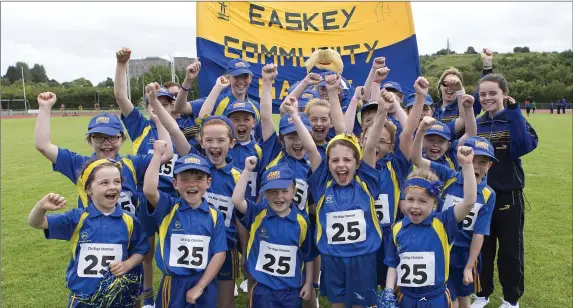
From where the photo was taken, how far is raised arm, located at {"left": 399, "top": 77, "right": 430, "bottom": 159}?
3.61m

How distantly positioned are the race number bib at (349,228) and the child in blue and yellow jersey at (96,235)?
1.58 meters

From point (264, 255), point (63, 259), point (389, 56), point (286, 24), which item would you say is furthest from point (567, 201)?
point (63, 259)

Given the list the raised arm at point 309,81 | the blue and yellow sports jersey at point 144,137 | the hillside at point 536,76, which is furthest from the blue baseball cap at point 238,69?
the hillside at point 536,76

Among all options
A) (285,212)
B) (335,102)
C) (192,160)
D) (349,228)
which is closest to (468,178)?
(349,228)

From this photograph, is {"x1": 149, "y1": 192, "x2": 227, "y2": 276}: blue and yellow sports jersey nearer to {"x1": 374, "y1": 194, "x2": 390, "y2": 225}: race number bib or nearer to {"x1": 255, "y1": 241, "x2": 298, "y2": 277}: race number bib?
{"x1": 255, "y1": 241, "x2": 298, "y2": 277}: race number bib

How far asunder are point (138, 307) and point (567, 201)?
30.4 ft

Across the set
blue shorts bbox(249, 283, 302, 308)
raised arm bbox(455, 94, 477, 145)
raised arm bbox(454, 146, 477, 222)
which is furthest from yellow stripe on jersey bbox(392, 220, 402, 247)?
raised arm bbox(455, 94, 477, 145)

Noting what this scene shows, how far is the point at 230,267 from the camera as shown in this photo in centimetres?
391

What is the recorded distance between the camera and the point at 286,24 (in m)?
7.80

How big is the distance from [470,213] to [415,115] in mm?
1004

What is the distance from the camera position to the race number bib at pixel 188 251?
332 centimetres

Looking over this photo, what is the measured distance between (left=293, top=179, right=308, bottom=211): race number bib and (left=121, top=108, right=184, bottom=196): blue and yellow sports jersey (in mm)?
1490

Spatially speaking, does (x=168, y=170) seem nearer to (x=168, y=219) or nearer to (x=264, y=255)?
(x=168, y=219)

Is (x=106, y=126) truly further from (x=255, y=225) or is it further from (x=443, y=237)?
(x=443, y=237)
